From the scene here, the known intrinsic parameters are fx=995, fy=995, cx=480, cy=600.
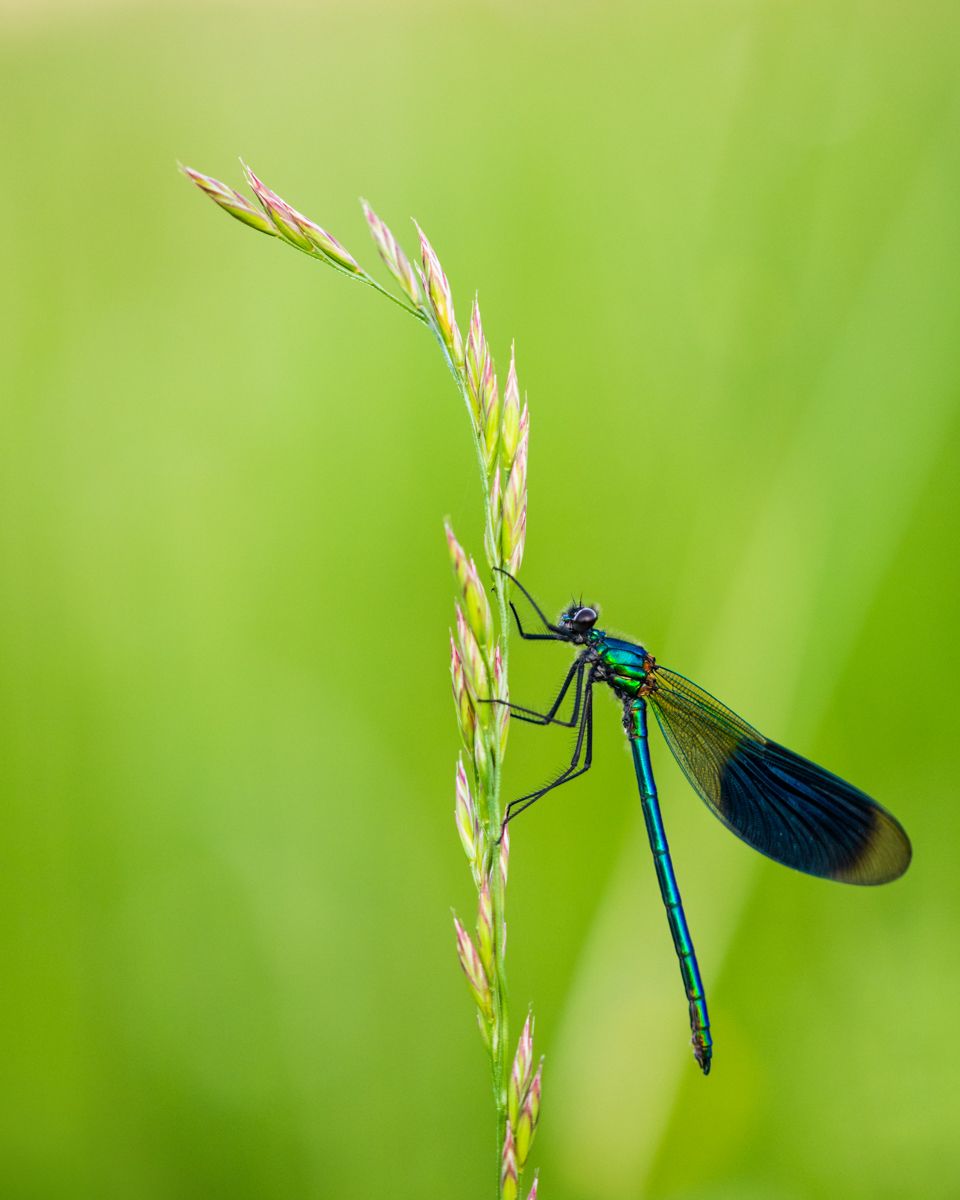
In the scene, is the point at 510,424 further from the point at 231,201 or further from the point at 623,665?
the point at 623,665

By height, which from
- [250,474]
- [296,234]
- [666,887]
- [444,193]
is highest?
[444,193]

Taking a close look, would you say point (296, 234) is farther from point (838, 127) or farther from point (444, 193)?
point (838, 127)

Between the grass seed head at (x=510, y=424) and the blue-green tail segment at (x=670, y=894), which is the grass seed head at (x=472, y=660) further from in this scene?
the blue-green tail segment at (x=670, y=894)

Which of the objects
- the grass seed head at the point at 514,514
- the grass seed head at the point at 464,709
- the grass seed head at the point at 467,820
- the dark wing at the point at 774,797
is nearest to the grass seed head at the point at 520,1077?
the grass seed head at the point at 467,820

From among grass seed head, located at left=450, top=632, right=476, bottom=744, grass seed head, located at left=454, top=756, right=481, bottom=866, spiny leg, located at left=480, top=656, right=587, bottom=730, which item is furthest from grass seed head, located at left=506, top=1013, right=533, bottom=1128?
spiny leg, located at left=480, top=656, right=587, bottom=730

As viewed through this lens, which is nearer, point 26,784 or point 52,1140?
point 52,1140

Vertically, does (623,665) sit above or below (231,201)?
below

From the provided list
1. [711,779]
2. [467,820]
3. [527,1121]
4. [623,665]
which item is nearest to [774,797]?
[711,779]

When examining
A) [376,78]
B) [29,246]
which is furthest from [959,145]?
[29,246]
